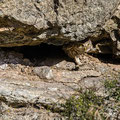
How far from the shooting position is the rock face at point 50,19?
3123 millimetres

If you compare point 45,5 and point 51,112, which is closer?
point 45,5

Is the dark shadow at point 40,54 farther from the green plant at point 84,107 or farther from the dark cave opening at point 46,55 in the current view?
the green plant at point 84,107

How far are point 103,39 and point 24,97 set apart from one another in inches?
87.6

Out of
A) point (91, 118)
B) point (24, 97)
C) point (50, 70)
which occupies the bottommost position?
point (91, 118)

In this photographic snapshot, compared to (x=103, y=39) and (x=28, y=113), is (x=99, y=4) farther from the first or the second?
(x=28, y=113)

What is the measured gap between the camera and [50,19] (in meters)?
3.33

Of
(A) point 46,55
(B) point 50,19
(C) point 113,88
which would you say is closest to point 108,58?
(C) point 113,88

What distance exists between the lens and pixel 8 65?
426 centimetres

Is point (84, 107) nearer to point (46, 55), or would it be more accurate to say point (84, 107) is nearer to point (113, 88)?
point (113, 88)

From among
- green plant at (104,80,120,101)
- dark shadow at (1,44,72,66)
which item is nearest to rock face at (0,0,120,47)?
dark shadow at (1,44,72,66)

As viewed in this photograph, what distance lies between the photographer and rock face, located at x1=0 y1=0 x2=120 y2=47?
3.12 m

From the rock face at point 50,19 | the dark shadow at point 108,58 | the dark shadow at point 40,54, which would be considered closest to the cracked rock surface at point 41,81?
the dark shadow at point 40,54

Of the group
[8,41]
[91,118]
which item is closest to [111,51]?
[91,118]

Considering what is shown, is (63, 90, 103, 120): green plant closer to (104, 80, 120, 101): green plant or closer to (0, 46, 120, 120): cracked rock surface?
(0, 46, 120, 120): cracked rock surface
